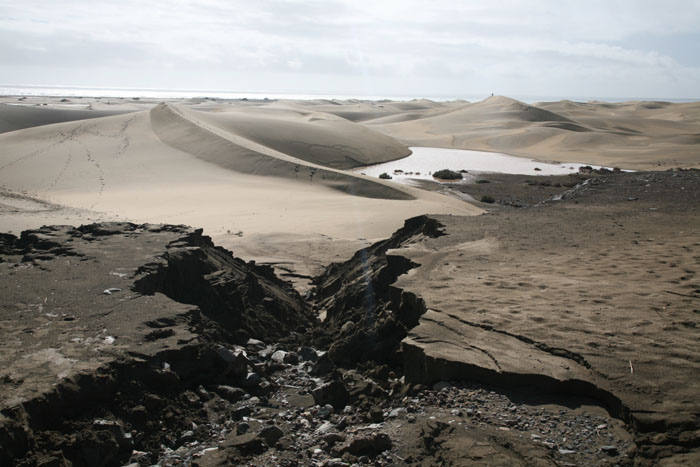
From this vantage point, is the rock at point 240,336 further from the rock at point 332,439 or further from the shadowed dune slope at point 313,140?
the shadowed dune slope at point 313,140

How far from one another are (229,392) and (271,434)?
1.03 meters

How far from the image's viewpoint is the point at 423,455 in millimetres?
3570

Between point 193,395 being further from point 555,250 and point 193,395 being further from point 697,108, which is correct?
point 697,108

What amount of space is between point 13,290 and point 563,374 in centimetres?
519

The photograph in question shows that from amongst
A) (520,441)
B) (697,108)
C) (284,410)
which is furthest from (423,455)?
(697,108)

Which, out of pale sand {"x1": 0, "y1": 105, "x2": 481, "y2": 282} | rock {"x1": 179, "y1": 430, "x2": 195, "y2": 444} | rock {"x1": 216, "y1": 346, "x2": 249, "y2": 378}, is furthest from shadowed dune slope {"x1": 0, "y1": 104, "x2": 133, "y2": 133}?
rock {"x1": 179, "y1": 430, "x2": 195, "y2": 444}

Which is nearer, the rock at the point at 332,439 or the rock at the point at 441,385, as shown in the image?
the rock at the point at 332,439

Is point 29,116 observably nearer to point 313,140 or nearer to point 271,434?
point 313,140

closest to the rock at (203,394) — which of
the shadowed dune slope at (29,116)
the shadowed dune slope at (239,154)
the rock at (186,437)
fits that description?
the rock at (186,437)

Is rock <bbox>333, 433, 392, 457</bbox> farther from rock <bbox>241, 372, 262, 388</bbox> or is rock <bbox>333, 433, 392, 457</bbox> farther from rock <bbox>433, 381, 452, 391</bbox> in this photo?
rock <bbox>241, 372, 262, 388</bbox>

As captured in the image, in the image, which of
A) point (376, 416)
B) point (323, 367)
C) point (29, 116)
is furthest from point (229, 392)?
point (29, 116)

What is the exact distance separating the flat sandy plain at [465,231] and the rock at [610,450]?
68 mm

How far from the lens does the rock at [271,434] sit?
Result: 13.6ft

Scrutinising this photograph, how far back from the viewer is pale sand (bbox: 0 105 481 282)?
13508 mm
